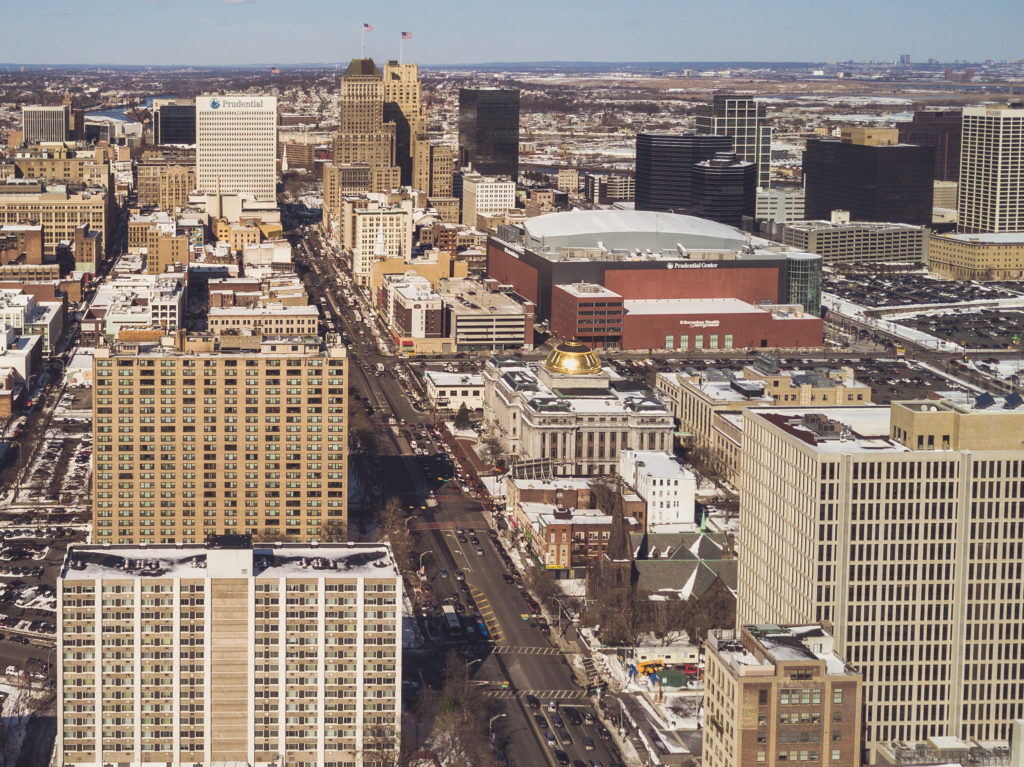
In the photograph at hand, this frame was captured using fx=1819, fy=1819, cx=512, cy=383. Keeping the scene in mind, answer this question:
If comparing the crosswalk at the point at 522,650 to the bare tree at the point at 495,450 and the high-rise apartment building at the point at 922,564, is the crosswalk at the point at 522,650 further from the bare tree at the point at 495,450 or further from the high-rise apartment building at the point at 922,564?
the bare tree at the point at 495,450

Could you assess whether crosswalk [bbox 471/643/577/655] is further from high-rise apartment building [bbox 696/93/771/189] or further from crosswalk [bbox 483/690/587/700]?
high-rise apartment building [bbox 696/93/771/189]

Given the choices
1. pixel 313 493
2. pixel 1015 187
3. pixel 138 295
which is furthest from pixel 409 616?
pixel 1015 187

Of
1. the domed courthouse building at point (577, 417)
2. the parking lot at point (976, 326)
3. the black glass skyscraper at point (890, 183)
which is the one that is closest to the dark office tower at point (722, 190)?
the black glass skyscraper at point (890, 183)

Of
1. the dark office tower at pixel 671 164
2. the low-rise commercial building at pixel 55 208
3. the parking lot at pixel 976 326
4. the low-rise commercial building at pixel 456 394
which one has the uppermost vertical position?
the dark office tower at pixel 671 164

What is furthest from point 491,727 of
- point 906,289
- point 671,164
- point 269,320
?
point 671,164

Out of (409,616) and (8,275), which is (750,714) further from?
(8,275)

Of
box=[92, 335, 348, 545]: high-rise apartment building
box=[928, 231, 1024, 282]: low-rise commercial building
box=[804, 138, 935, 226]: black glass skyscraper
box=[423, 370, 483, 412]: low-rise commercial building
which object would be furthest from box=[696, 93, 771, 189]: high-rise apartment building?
box=[92, 335, 348, 545]: high-rise apartment building
